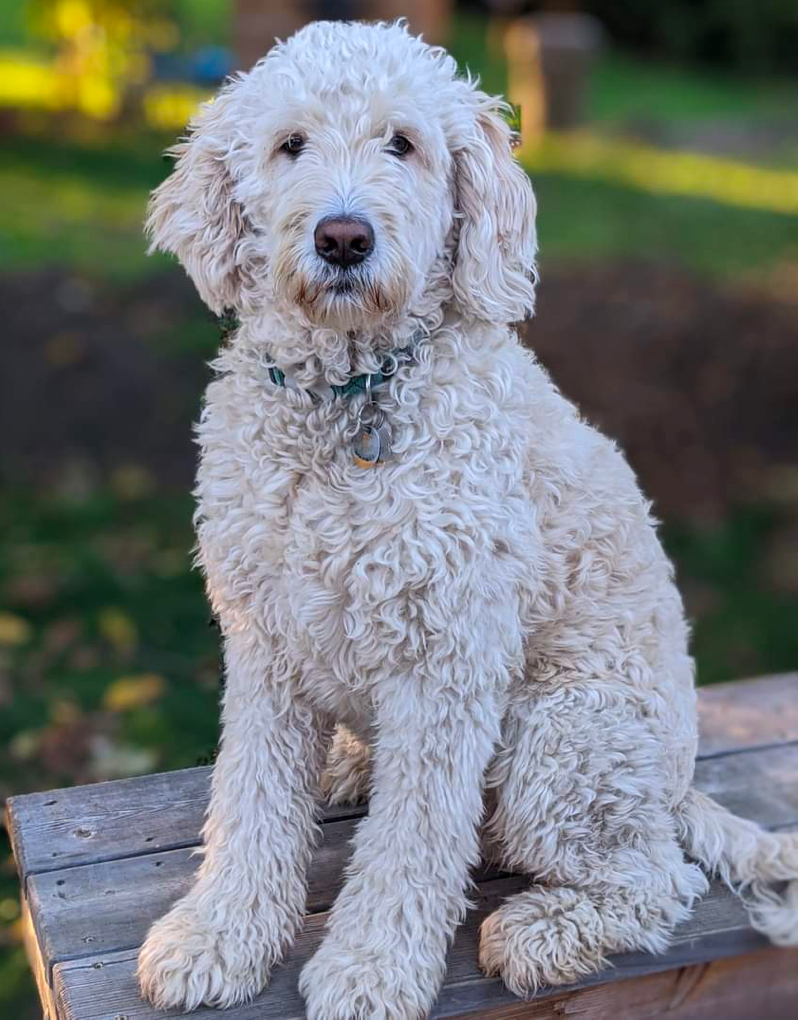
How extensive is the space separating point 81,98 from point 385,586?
9.74 metres

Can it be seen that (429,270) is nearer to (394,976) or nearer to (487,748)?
(487,748)

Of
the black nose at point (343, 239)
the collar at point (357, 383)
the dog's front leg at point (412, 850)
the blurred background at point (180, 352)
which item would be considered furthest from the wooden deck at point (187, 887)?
the black nose at point (343, 239)

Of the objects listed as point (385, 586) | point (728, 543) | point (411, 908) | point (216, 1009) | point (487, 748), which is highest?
point (385, 586)

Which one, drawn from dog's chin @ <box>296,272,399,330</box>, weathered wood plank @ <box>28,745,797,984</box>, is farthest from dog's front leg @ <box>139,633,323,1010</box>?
dog's chin @ <box>296,272,399,330</box>

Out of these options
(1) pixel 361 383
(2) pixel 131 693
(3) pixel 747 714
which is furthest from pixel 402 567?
(2) pixel 131 693

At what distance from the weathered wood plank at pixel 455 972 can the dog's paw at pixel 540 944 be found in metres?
0.03

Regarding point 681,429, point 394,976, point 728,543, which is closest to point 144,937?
point 394,976

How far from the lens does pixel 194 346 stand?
271 inches

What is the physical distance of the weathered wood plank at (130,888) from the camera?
99.0 inches

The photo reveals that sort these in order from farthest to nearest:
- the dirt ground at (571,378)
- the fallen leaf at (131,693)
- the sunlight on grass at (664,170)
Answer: the sunlight on grass at (664,170) → the dirt ground at (571,378) → the fallen leaf at (131,693)

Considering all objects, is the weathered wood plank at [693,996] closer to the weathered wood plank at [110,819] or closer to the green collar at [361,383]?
the weathered wood plank at [110,819]

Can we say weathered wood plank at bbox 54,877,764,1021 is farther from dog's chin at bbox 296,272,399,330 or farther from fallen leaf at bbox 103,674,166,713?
fallen leaf at bbox 103,674,166,713

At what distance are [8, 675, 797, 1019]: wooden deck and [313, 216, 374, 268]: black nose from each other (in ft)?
4.52

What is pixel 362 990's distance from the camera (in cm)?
230
